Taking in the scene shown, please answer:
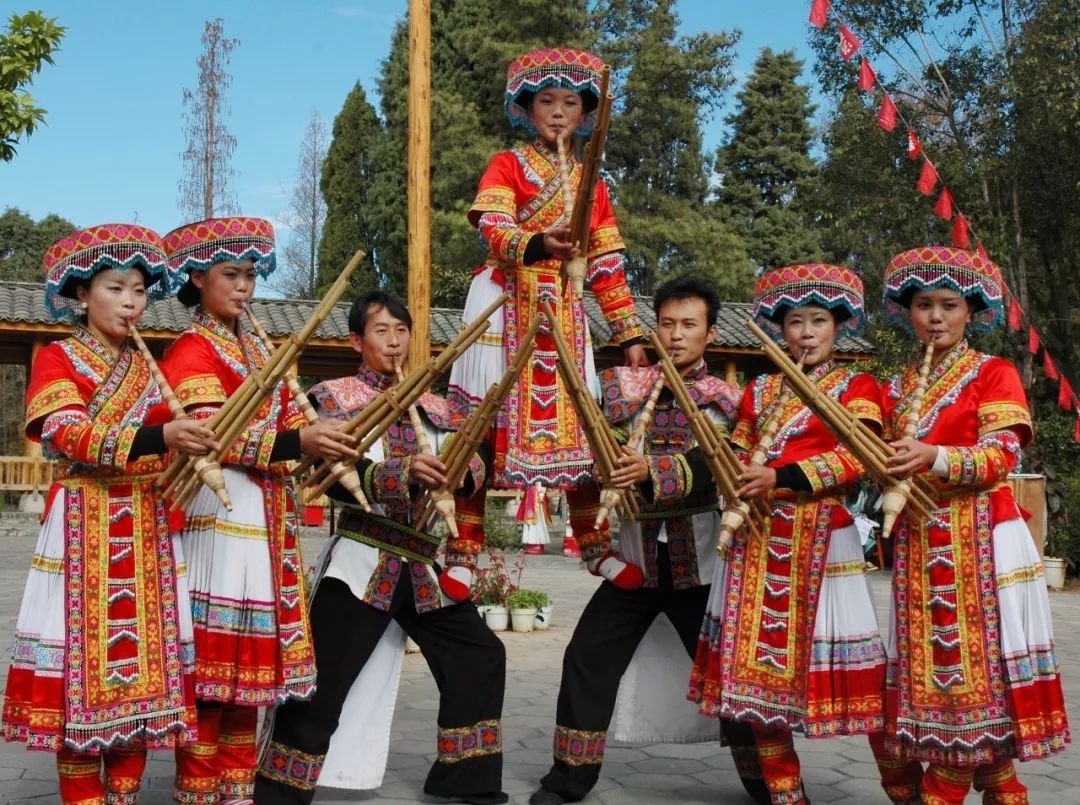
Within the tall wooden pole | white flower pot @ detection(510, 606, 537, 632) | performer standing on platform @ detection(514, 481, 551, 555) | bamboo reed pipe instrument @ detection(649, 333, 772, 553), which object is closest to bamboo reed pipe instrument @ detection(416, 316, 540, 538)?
bamboo reed pipe instrument @ detection(649, 333, 772, 553)

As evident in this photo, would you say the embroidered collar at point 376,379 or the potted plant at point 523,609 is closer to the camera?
the embroidered collar at point 376,379

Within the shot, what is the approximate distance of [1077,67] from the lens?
13.3 metres

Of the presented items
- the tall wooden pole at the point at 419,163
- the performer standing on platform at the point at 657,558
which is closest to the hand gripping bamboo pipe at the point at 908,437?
the performer standing on platform at the point at 657,558

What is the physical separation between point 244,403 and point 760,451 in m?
1.62

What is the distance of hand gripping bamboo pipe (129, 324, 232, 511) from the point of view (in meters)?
3.42

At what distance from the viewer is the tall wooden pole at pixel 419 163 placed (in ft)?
22.6

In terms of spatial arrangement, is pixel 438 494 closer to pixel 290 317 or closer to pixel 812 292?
pixel 812 292

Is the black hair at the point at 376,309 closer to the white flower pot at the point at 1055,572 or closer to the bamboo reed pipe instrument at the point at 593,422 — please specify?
the bamboo reed pipe instrument at the point at 593,422

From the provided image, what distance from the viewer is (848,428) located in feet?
12.4

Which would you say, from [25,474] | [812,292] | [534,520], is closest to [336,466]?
[812,292]

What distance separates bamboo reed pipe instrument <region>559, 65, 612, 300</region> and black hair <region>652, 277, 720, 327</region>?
1.02ft

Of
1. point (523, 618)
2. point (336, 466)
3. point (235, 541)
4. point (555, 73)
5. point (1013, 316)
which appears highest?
point (1013, 316)

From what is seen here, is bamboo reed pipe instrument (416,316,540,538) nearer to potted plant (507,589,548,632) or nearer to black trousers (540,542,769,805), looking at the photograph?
black trousers (540,542,769,805)

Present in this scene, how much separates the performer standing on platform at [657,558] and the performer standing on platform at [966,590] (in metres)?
0.74
